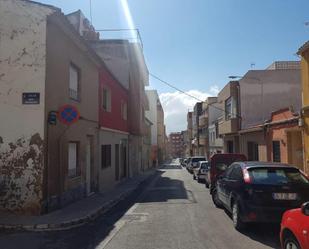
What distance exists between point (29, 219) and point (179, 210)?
4574 millimetres

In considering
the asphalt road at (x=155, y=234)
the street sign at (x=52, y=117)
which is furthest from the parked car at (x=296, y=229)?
the street sign at (x=52, y=117)

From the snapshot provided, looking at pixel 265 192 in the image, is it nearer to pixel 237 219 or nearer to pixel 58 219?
pixel 237 219

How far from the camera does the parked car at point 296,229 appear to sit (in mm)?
5607

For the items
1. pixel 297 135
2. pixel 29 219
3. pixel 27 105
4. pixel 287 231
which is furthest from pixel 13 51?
pixel 297 135

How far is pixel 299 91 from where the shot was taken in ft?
100

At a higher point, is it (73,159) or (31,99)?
(31,99)

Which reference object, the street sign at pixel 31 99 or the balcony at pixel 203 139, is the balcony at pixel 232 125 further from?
the balcony at pixel 203 139

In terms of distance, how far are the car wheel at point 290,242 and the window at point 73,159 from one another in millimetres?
9850

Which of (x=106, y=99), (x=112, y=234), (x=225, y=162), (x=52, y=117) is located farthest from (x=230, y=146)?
(x=112, y=234)

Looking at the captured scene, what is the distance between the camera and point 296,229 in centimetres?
591

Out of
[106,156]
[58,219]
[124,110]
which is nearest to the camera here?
[58,219]

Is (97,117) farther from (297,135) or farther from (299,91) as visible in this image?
(299,91)

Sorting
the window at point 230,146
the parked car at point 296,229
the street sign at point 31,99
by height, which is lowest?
the parked car at point 296,229

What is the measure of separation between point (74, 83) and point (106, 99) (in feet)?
24.8
